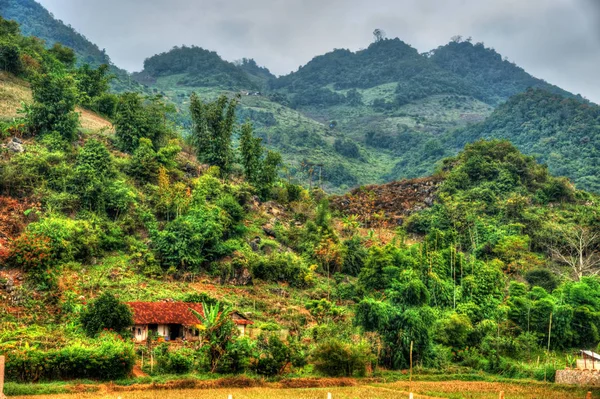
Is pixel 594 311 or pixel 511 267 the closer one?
pixel 594 311

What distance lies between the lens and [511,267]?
35.2m

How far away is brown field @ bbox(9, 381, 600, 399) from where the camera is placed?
1720cm

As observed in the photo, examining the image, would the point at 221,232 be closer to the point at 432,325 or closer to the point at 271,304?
the point at 271,304

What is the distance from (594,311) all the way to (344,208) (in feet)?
72.3

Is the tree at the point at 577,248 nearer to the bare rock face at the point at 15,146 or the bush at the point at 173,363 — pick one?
the bush at the point at 173,363

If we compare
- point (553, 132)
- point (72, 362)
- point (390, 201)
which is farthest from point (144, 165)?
point (553, 132)

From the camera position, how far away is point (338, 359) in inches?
815

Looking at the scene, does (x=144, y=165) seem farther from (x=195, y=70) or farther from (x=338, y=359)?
(x=195, y=70)

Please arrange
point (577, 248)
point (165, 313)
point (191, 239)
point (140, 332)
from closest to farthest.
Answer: point (140, 332) < point (165, 313) < point (191, 239) < point (577, 248)

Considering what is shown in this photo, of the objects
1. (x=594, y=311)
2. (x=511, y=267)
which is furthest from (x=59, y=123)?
(x=594, y=311)

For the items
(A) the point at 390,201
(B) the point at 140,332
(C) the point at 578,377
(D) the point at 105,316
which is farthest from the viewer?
(A) the point at 390,201

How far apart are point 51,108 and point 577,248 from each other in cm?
3293

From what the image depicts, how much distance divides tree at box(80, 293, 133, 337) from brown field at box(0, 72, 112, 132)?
62.7 ft

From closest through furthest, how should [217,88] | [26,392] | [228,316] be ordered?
[26,392] → [228,316] → [217,88]
